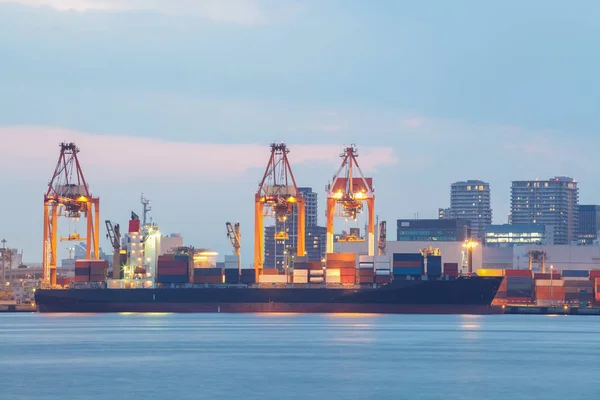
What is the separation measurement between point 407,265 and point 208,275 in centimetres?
1985

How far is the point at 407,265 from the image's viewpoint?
111 metres

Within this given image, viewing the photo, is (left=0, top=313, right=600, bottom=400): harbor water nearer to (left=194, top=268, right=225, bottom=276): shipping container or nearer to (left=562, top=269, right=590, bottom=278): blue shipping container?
(left=194, top=268, right=225, bottom=276): shipping container

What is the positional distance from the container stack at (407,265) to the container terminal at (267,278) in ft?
0.32

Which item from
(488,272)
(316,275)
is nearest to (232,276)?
(316,275)

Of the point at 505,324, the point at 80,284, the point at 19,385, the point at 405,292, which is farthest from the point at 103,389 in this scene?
the point at 80,284

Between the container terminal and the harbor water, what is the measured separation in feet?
70.4

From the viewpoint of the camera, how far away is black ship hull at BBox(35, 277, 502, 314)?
11125 cm

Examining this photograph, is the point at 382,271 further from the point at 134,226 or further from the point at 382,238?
the point at 134,226

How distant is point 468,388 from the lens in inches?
1784

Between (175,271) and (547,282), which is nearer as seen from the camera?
(175,271)

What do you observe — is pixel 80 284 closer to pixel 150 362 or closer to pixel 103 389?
pixel 150 362

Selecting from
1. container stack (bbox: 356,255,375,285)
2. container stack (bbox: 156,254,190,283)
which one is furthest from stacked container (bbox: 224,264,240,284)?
container stack (bbox: 356,255,375,285)

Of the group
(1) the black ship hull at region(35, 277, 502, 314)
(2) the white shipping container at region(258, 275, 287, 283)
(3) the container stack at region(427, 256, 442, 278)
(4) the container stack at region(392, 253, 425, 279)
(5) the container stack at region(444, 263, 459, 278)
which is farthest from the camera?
(2) the white shipping container at region(258, 275, 287, 283)

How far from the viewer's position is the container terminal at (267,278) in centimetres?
11144
